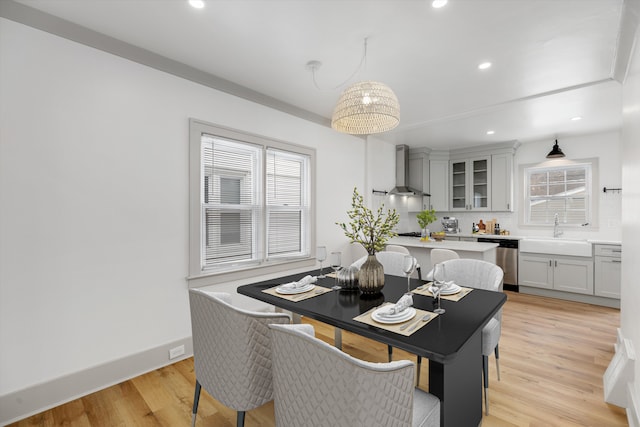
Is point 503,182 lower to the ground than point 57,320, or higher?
higher

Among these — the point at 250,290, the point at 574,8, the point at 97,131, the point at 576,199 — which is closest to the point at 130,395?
the point at 250,290

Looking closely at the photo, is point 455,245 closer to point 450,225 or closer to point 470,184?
point 450,225

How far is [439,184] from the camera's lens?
19.2ft

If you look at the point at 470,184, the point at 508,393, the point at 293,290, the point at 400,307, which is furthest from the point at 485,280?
the point at 470,184

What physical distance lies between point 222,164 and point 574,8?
293 centimetres

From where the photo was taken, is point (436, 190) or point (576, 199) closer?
point (576, 199)

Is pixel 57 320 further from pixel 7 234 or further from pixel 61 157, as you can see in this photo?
pixel 61 157

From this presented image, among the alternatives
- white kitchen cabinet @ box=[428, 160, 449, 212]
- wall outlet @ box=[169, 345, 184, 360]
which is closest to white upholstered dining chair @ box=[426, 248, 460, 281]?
wall outlet @ box=[169, 345, 184, 360]

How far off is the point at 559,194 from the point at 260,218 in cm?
515

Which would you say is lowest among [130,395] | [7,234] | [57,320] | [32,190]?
[130,395]

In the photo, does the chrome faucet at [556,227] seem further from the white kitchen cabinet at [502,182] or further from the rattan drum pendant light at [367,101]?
the rattan drum pendant light at [367,101]

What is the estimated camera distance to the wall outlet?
2.47 metres

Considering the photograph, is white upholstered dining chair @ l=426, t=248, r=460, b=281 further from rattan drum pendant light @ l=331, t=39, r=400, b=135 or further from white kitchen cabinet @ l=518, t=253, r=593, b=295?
white kitchen cabinet @ l=518, t=253, r=593, b=295

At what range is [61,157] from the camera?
199 cm
